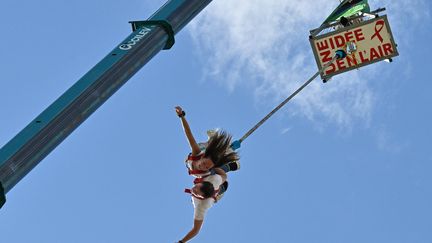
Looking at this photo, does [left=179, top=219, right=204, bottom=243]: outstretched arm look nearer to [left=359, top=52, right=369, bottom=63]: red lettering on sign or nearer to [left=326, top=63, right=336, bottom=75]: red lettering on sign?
[left=326, top=63, right=336, bottom=75]: red lettering on sign

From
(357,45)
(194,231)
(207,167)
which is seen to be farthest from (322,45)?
(194,231)

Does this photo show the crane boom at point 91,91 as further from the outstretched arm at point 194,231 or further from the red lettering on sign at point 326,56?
the red lettering on sign at point 326,56

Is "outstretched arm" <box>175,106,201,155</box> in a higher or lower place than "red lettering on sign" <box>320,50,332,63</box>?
lower

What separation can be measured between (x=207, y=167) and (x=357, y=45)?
8.39 meters

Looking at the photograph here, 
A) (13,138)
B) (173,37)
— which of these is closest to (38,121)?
(13,138)

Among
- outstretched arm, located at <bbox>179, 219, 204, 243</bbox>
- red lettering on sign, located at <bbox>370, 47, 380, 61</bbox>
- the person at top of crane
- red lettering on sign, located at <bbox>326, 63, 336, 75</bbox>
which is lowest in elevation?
outstretched arm, located at <bbox>179, 219, 204, 243</bbox>

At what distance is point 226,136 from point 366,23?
27.0ft

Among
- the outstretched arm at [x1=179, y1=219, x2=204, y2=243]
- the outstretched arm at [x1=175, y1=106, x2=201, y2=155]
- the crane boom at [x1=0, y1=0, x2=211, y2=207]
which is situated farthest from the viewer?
the outstretched arm at [x1=175, y1=106, x2=201, y2=155]

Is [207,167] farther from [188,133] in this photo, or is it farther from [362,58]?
[362,58]

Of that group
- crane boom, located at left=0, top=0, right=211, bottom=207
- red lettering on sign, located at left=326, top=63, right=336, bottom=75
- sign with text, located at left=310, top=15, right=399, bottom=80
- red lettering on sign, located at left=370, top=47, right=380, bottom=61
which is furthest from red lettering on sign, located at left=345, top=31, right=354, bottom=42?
crane boom, located at left=0, top=0, right=211, bottom=207

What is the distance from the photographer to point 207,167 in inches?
396

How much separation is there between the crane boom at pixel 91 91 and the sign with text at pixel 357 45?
24.4 feet

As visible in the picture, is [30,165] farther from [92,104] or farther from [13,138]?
[92,104]

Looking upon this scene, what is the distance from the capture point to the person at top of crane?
987 cm
